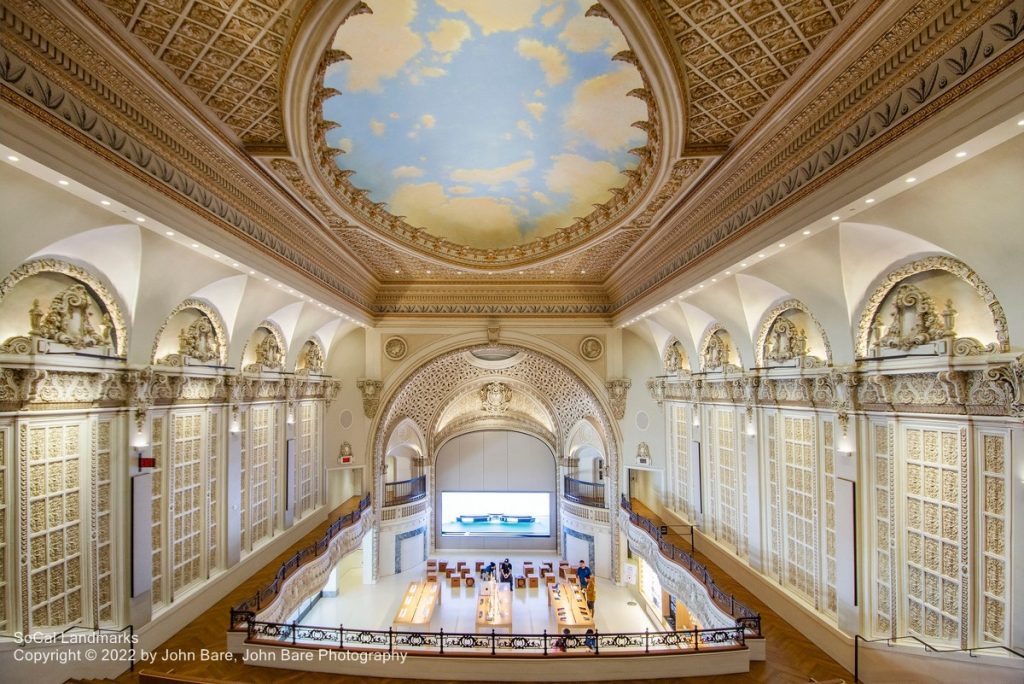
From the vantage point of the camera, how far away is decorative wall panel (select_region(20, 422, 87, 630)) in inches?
232

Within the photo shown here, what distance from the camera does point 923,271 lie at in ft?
19.6

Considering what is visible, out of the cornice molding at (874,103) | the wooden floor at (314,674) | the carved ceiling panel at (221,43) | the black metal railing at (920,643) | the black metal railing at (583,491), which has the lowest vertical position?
the black metal railing at (583,491)

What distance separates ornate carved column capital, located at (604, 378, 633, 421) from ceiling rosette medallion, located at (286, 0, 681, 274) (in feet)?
19.3

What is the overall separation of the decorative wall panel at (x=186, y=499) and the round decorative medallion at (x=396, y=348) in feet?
21.5

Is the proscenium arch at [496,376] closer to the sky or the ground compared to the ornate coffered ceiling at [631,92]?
closer to the ground

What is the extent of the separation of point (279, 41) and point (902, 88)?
5620mm

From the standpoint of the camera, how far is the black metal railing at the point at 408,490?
1803 cm

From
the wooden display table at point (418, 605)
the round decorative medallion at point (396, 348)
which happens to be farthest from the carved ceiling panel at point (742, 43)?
the wooden display table at point (418, 605)

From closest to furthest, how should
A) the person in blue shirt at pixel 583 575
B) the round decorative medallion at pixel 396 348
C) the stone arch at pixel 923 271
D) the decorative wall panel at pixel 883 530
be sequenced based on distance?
the stone arch at pixel 923 271, the decorative wall panel at pixel 883 530, the round decorative medallion at pixel 396 348, the person in blue shirt at pixel 583 575

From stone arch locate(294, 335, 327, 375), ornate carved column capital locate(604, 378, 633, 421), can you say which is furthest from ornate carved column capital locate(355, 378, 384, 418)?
ornate carved column capital locate(604, 378, 633, 421)

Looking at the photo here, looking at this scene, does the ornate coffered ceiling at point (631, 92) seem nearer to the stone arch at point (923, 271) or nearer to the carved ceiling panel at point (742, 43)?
the carved ceiling panel at point (742, 43)

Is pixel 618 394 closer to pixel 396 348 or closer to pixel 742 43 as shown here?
pixel 396 348

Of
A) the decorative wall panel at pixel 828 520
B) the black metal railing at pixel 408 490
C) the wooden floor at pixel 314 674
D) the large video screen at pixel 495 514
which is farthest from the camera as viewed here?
the large video screen at pixel 495 514

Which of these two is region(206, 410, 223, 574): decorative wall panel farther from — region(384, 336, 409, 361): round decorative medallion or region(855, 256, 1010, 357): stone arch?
region(855, 256, 1010, 357): stone arch
